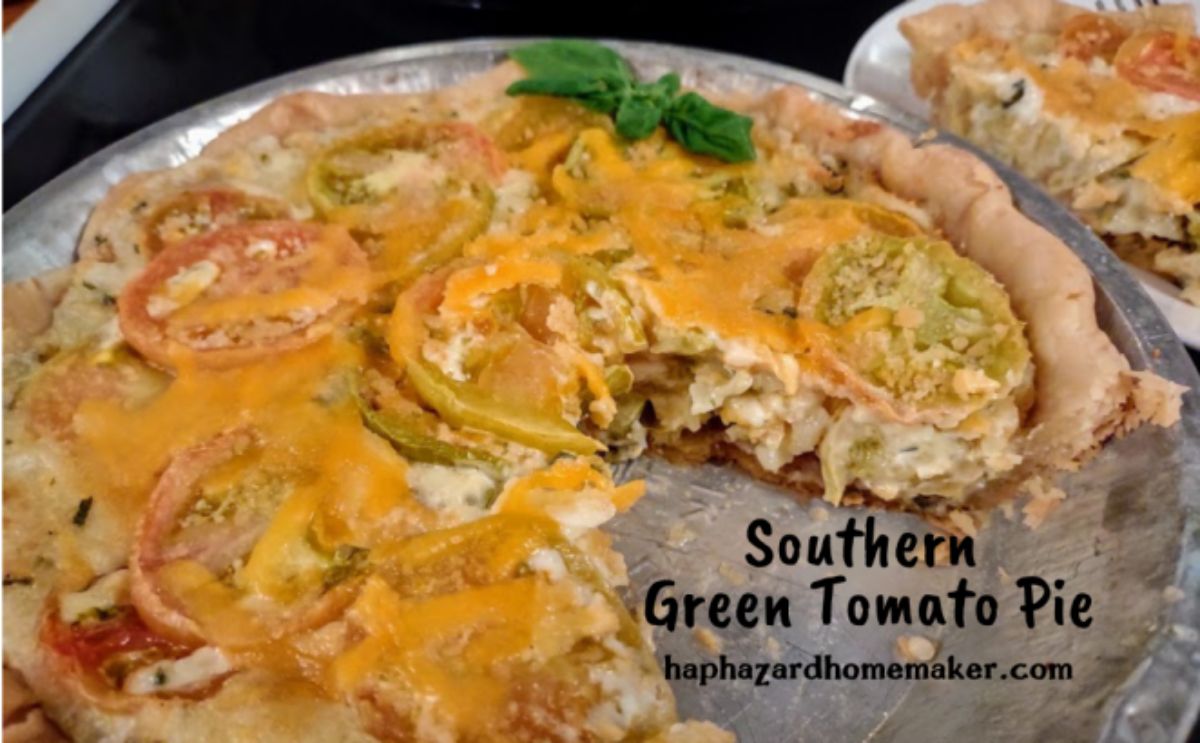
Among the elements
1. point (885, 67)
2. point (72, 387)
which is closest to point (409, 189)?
point (72, 387)

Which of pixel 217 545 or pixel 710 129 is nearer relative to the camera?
pixel 217 545

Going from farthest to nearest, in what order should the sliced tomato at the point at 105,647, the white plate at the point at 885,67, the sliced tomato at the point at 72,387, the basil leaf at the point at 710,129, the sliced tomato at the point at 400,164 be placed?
the white plate at the point at 885,67, the basil leaf at the point at 710,129, the sliced tomato at the point at 400,164, the sliced tomato at the point at 72,387, the sliced tomato at the point at 105,647

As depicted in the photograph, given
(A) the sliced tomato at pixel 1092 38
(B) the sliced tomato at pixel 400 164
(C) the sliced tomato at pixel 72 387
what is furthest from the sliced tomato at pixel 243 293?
(A) the sliced tomato at pixel 1092 38

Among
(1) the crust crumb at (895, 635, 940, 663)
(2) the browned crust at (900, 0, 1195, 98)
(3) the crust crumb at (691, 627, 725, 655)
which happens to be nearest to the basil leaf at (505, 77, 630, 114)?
(2) the browned crust at (900, 0, 1195, 98)

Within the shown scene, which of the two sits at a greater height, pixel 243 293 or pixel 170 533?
pixel 243 293

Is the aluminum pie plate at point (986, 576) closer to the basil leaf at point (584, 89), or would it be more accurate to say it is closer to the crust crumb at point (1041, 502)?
the crust crumb at point (1041, 502)

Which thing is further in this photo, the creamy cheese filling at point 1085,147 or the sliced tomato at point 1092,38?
the sliced tomato at point 1092,38

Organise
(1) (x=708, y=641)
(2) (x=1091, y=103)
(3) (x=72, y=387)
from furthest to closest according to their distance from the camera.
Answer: (2) (x=1091, y=103)
(1) (x=708, y=641)
(3) (x=72, y=387)

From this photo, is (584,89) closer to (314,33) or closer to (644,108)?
(644,108)

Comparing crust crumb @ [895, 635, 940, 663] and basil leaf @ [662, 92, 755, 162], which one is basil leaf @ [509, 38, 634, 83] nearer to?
basil leaf @ [662, 92, 755, 162]
